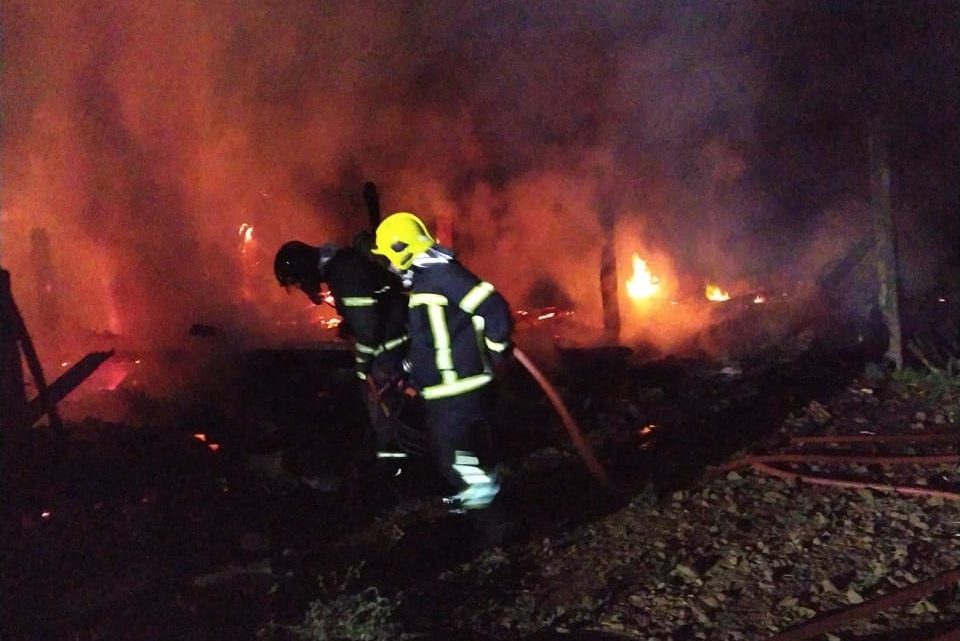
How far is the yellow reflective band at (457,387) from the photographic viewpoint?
3.93 m

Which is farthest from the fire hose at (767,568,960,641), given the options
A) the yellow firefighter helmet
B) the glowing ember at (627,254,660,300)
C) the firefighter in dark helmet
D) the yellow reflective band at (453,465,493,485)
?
the glowing ember at (627,254,660,300)

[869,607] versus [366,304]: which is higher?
[366,304]

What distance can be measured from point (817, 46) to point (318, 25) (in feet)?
19.2

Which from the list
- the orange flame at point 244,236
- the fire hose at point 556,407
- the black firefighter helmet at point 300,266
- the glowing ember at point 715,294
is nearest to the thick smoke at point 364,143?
the orange flame at point 244,236

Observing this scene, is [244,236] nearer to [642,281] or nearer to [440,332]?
[642,281]

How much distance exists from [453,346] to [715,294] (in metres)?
7.64

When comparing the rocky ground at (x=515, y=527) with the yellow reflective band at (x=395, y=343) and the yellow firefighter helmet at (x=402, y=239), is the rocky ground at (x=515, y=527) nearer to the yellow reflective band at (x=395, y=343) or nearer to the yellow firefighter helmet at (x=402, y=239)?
the yellow reflective band at (x=395, y=343)

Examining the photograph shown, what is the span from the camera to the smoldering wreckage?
3533 millimetres

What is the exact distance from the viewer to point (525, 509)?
4.80 metres

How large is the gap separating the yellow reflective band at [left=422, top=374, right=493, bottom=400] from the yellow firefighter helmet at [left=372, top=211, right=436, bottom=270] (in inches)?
23.2

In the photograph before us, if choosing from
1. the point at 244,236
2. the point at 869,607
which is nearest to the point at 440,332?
the point at 869,607

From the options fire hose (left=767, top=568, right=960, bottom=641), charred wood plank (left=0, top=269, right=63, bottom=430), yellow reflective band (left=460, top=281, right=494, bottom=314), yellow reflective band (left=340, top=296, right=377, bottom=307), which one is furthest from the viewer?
charred wood plank (left=0, top=269, right=63, bottom=430)

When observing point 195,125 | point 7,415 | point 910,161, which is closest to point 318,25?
point 195,125

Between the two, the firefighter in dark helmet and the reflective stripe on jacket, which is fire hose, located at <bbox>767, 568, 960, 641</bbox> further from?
the firefighter in dark helmet
